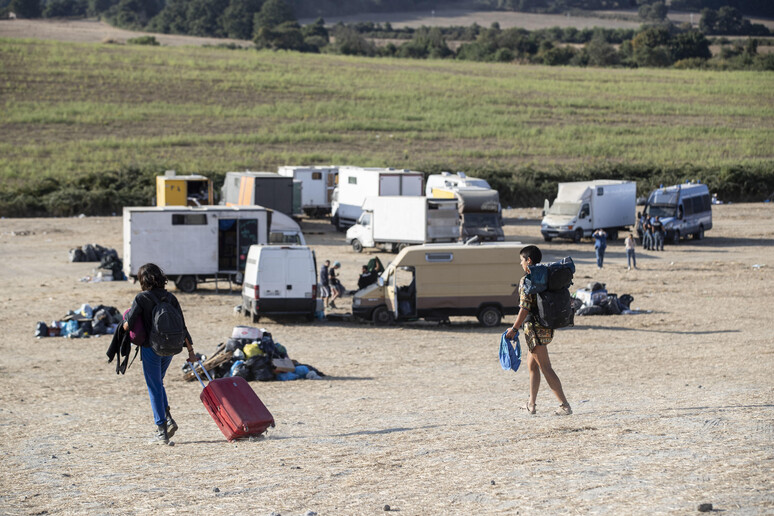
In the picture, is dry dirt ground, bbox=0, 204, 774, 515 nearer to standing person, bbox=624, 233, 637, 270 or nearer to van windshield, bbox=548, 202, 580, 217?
standing person, bbox=624, 233, 637, 270

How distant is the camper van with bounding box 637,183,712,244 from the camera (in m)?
39.6

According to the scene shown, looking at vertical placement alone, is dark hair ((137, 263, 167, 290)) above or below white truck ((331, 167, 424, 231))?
above

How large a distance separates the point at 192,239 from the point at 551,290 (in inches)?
771

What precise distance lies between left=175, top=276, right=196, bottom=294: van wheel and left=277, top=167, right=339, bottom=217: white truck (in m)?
18.4

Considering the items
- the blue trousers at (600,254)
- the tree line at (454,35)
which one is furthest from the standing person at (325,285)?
the tree line at (454,35)

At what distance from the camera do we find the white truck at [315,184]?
152 ft

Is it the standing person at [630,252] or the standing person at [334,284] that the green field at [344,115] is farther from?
the standing person at [334,284]

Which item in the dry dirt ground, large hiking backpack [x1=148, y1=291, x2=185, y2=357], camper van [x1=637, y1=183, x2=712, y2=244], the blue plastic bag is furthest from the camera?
camper van [x1=637, y1=183, x2=712, y2=244]

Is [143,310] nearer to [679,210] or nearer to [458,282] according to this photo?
[458,282]

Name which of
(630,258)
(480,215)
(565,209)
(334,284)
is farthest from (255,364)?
(565,209)

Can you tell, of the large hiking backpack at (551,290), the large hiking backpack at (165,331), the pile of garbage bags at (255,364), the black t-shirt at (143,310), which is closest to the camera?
the large hiking backpack at (165,331)

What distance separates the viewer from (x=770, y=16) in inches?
6703

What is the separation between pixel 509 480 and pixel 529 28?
156 m

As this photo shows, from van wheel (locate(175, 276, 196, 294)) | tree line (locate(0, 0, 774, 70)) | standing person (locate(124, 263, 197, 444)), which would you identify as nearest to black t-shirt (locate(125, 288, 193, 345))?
standing person (locate(124, 263, 197, 444))
